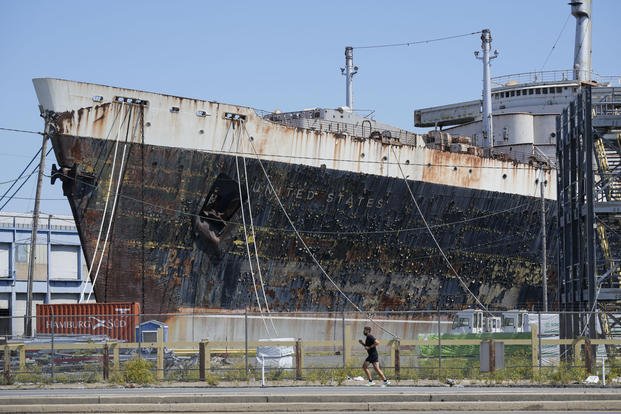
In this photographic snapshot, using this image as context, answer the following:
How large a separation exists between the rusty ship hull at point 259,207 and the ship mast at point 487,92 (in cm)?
375

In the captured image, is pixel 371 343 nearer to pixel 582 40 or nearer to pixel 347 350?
pixel 347 350

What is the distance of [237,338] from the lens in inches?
1388

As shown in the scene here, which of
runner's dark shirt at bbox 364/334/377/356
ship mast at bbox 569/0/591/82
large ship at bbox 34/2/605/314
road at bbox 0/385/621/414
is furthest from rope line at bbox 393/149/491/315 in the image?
road at bbox 0/385/621/414

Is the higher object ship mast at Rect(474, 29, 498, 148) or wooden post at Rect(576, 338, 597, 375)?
ship mast at Rect(474, 29, 498, 148)

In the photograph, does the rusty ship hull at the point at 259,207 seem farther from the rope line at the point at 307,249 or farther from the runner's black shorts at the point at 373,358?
the runner's black shorts at the point at 373,358

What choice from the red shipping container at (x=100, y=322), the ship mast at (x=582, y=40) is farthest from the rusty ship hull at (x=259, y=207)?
the ship mast at (x=582, y=40)

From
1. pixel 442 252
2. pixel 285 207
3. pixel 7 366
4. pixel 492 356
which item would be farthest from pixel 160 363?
pixel 442 252

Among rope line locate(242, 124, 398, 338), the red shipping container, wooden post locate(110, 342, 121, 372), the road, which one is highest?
rope line locate(242, 124, 398, 338)

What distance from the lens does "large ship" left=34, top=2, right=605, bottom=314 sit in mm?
33188

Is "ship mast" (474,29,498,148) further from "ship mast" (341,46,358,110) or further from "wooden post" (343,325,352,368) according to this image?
"wooden post" (343,325,352,368)

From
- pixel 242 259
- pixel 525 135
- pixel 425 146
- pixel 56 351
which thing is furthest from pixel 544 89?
pixel 56 351

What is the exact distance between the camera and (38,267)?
65438 millimetres

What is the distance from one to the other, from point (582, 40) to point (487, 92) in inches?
211

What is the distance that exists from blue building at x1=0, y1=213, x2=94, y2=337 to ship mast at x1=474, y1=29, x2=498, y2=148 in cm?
2617
